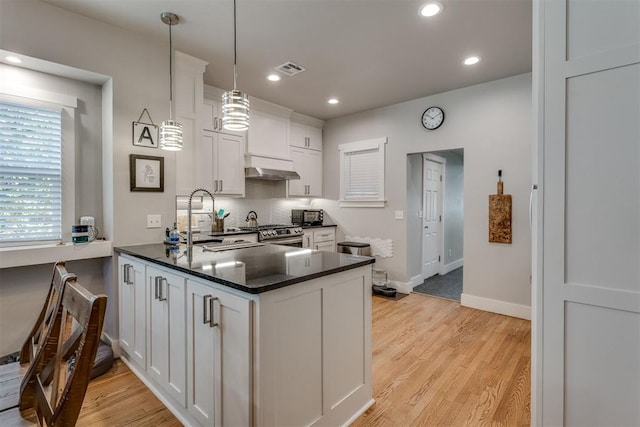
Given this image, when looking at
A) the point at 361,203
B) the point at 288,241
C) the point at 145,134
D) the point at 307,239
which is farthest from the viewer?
the point at 361,203

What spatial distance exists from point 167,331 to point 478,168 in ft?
12.3

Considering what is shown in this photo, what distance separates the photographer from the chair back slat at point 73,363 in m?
0.91

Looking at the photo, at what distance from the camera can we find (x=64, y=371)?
1.16 m

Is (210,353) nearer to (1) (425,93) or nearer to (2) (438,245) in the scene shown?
(1) (425,93)

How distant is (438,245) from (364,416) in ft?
13.9

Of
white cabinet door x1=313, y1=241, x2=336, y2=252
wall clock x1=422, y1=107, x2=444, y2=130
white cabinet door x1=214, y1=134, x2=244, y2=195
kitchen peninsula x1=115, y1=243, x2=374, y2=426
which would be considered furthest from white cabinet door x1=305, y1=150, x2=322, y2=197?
kitchen peninsula x1=115, y1=243, x2=374, y2=426

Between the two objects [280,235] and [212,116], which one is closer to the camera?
[212,116]

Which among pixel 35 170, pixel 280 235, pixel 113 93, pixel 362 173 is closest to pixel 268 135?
pixel 280 235

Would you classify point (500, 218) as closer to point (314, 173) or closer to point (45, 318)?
point (314, 173)

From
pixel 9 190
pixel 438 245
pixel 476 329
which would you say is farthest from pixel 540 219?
pixel 438 245

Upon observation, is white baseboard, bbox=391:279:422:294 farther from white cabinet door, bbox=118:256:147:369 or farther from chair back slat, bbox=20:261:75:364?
chair back slat, bbox=20:261:75:364

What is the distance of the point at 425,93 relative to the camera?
418 cm

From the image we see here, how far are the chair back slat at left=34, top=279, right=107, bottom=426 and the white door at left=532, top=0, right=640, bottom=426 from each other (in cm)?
171

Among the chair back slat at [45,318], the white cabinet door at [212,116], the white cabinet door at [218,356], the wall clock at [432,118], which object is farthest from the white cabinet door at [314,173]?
the chair back slat at [45,318]
